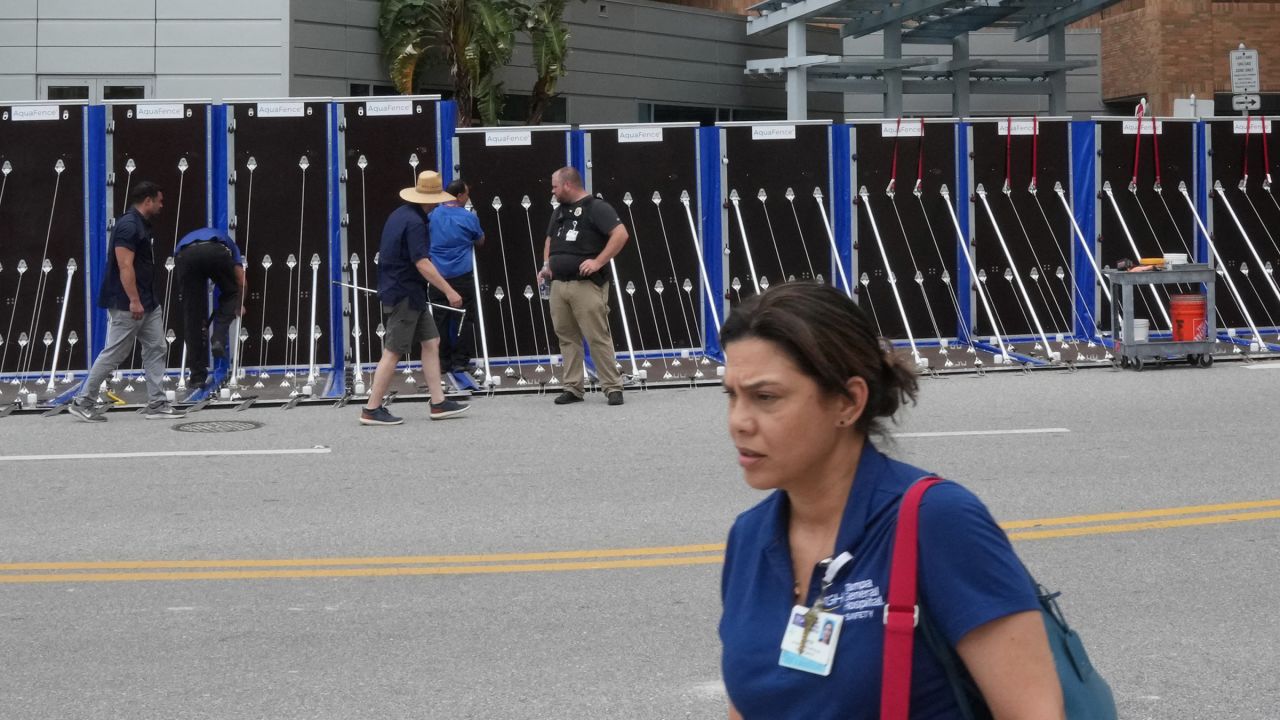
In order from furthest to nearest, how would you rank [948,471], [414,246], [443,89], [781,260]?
[443,89]
[781,260]
[414,246]
[948,471]

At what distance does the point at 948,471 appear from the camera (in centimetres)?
977

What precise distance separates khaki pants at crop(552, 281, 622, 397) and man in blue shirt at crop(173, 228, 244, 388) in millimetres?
3116

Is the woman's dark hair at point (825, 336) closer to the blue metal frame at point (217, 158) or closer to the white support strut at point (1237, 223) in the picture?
the blue metal frame at point (217, 158)

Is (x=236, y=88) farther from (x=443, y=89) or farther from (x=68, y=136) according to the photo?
(x=68, y=136)

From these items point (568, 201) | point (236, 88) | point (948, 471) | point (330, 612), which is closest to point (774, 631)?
point (330, 612)

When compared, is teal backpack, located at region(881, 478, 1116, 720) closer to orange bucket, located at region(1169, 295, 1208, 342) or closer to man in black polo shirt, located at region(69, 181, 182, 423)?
man in black polo shirt, located at region(69, 181, 182, 423)

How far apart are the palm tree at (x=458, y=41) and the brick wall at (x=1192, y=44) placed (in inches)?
518

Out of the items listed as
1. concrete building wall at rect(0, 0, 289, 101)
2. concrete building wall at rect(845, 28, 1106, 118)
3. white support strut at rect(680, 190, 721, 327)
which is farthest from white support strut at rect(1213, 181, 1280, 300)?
concrete building wall at rect(845, 28, 1106, 118)

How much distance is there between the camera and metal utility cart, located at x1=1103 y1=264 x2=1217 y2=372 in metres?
15.1

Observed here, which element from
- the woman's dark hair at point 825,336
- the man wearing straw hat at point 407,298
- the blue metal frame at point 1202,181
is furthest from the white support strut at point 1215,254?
the woman's dark hair at point 825,336

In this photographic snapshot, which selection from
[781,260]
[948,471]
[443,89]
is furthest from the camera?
[443,89]

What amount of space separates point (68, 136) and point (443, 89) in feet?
38.7

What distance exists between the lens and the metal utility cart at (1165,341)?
15086 millimetres

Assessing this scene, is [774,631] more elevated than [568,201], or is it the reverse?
[568,201]
